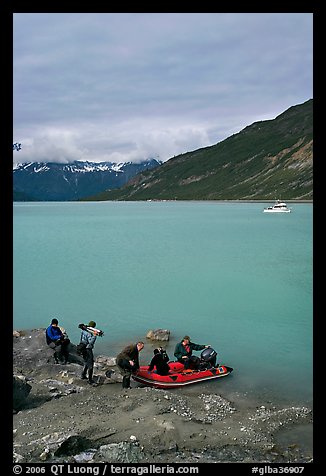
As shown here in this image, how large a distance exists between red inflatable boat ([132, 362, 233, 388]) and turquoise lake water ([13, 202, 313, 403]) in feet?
1.37

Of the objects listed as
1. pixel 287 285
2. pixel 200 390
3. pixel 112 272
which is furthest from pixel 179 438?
pixel 112 272

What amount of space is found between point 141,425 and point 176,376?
3.75m

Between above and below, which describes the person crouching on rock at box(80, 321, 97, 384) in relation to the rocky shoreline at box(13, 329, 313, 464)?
above

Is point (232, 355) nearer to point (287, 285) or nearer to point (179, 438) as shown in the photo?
point (179, 438)

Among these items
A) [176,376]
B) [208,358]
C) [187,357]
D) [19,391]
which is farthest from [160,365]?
[19,391]

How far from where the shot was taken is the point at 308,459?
10.2m

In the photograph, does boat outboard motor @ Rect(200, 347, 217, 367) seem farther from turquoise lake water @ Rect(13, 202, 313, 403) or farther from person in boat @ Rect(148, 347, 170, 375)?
person in boat @ Rect(148, 347, 170, 375)

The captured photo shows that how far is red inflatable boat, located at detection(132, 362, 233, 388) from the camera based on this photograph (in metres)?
14.6

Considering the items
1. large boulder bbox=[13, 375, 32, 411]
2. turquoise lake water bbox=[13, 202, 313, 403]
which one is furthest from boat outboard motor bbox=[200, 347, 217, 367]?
large boulder bbox=[13, 375, 32, 411]
